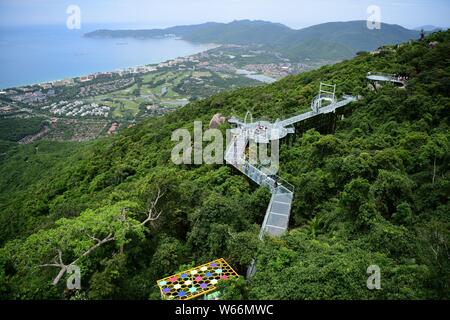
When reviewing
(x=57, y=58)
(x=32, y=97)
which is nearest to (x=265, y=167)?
(x=32, y=97)

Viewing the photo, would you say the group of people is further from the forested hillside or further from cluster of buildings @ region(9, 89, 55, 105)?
cluster of buildings @ region(9, 89, 55, 105)

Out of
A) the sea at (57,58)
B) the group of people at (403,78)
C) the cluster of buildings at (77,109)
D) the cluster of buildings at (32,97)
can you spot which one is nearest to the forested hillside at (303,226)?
the group of people at (403,78)

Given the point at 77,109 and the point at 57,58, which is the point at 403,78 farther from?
the point at 57,58

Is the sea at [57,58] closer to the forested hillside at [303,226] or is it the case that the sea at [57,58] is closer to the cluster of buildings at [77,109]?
the cluster of buildings at [77,109]

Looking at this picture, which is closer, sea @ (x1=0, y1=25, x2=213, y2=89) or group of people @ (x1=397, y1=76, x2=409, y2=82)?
group of people @ (x1=397, y1=76, x2=409, y2=82)

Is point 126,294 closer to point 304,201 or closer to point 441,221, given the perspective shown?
point 304,201

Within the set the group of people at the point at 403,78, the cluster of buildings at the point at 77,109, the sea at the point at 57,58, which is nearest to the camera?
the group of people at the point at 403,78

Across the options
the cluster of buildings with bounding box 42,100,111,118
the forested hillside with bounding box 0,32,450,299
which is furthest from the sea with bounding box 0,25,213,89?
the forested hillside with bounding box 0,32,450,299
